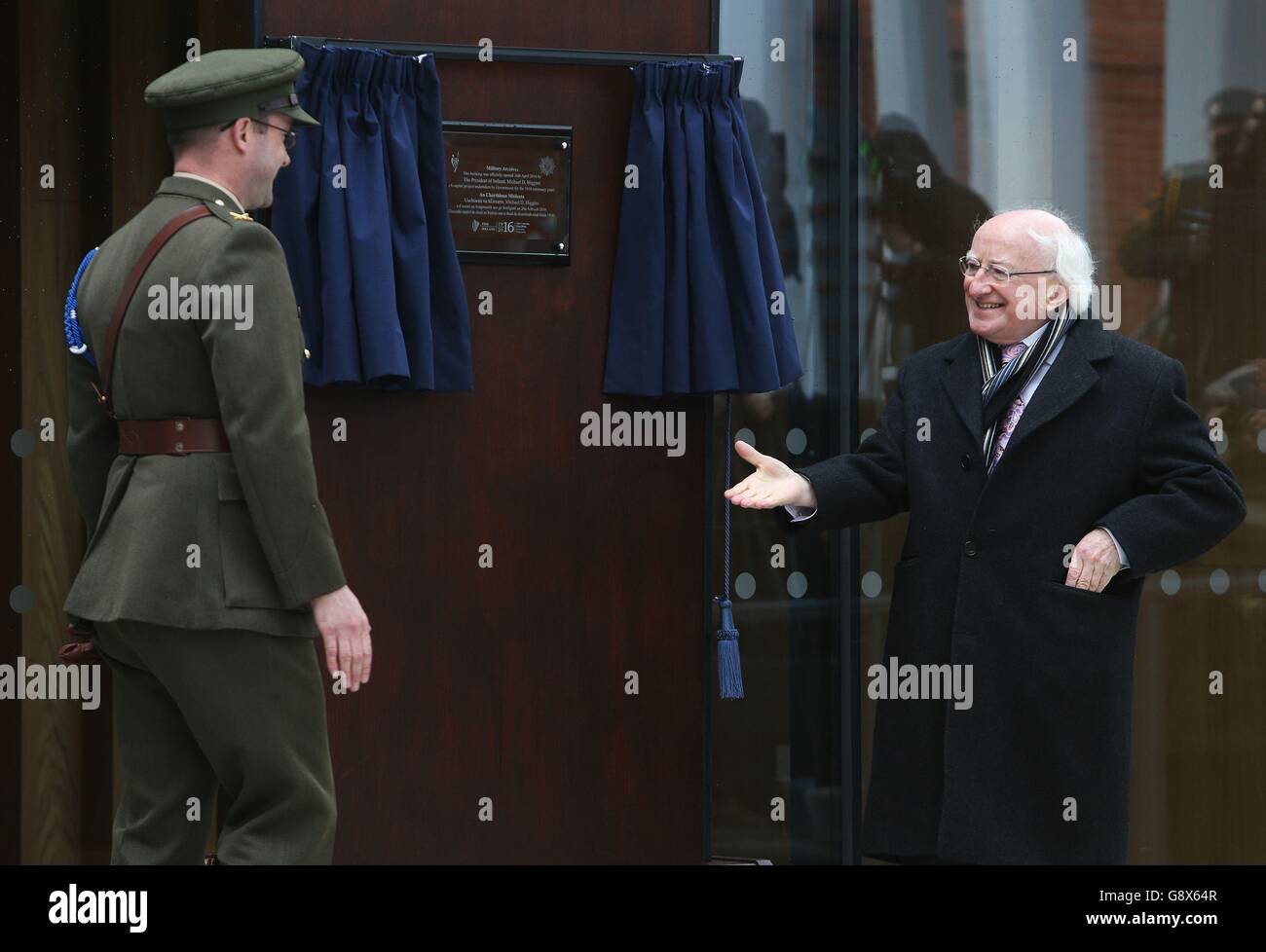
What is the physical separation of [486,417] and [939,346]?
4.16 ft

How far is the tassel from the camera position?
475 cm

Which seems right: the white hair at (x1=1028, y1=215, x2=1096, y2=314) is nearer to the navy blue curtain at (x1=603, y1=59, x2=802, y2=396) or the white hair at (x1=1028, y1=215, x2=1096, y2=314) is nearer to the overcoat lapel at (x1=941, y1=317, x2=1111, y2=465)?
the overcoat lapel at (x1=941, y1=317, x2=1111, y2=465)

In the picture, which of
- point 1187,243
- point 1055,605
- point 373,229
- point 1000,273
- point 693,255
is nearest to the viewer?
point 1055,605

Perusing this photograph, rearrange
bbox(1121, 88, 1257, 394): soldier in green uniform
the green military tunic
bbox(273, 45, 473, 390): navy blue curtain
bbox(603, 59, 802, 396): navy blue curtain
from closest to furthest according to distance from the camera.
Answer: the green military tunic, bbox(273, 45, 473, 390): navy blue curtain, bbox(603, 59, 802, 396): navy blue curtain, bbox(1121, 88, 1257, 394): soldier in green uniform

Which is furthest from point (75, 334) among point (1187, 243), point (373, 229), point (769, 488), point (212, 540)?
point (1187, 243)

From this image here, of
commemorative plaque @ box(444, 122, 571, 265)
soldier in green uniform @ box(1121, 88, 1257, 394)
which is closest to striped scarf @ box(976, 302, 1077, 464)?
soldier in green uniform @ box(1121, 88, 1257, 394)

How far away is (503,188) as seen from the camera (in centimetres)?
479

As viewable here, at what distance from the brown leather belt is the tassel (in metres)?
1.75

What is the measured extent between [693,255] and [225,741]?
1988 mm

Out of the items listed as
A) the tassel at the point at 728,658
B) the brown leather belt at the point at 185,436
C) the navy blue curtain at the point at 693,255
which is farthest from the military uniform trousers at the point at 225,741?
the navy blue curtain at the point at 693,255

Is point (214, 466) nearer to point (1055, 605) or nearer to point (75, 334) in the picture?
point (75, 334)

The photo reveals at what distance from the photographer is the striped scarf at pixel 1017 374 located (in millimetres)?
4156

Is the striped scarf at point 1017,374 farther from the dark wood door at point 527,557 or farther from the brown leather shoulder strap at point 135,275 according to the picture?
the brown leather shoulder strap at point 135,275

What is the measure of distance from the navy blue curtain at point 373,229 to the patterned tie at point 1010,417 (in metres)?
1.43
